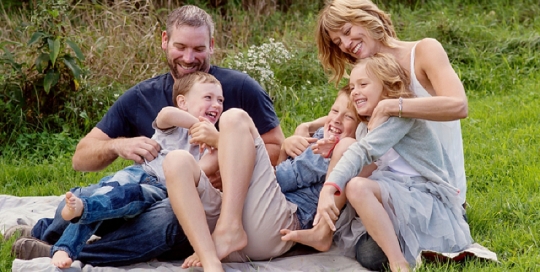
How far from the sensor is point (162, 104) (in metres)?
4.52

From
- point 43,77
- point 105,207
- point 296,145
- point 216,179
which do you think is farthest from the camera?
point 43,77

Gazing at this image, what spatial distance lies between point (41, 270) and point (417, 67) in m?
2.03

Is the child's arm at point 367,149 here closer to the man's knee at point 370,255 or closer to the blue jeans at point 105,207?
the man's knee at point 370,255

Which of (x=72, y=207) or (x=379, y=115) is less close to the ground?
(x=379, y=115)

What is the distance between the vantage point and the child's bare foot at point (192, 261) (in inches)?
144

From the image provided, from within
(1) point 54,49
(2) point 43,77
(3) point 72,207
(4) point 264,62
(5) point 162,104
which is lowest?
(4) point 264,62

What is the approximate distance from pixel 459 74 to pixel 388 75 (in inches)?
135

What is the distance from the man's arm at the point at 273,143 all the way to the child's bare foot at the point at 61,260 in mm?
1377

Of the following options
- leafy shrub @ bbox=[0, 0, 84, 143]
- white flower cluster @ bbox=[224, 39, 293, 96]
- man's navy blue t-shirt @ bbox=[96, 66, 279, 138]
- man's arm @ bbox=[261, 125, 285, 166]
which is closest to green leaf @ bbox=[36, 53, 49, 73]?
leafy shrub @ bbox=[0, 0, 84, 143]

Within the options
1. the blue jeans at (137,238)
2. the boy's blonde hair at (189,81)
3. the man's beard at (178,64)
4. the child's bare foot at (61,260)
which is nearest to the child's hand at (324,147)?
the boy's blonde hair at (189,81)

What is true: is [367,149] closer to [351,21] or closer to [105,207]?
[351,21]

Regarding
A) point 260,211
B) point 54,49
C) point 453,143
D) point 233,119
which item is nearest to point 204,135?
point 233,119

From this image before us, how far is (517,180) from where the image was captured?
4.86 metres

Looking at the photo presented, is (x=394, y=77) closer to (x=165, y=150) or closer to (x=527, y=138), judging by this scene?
(x=165, y=150)
